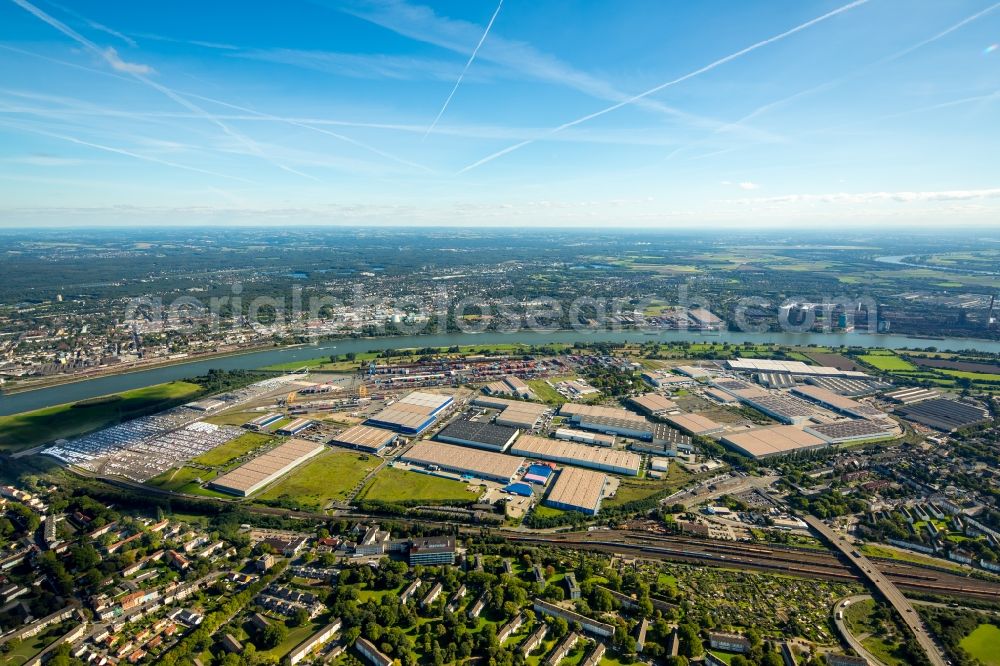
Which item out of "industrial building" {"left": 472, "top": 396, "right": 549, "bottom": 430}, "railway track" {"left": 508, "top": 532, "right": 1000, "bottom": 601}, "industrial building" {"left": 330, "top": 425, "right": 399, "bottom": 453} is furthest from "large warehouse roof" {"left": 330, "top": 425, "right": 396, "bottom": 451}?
"railway track" {"left": 508, "top": 532, "right": 1000, "bottom": 601}

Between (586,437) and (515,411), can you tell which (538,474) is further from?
(515,411)

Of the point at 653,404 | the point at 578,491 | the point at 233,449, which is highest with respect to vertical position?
the point at 653,404

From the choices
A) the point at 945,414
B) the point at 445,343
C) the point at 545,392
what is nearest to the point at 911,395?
the point at 945,414

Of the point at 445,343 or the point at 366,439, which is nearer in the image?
the point at 366,439

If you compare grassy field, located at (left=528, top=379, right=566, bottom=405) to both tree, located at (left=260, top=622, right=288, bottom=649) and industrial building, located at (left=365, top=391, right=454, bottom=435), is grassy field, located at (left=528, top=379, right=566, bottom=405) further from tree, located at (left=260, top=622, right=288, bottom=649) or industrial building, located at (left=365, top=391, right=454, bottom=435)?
tree, located at (left=260, top=622, right=288, bottom=649)

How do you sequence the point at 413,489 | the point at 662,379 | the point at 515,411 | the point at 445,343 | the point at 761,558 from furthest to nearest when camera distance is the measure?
the point at 445,343 < the point at 662,379 < the point at 515,411 < the point at 413,489 < the point at 761,558

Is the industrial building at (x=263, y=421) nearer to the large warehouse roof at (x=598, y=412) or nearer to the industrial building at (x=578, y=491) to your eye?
the large warehouse roof at (x=598, y=412)

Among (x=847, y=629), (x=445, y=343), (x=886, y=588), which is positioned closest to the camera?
(x=847, y=629)
